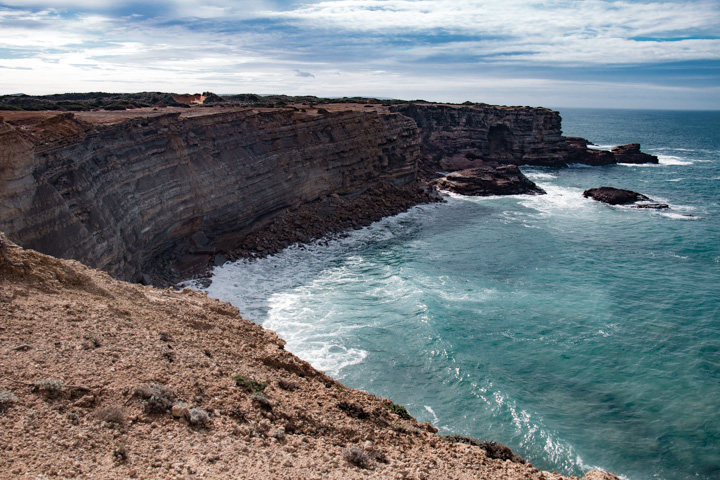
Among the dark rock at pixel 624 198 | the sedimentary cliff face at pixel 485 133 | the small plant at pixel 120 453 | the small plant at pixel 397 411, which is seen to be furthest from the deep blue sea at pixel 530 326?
the sedimentary cliff face at pixel 485 133

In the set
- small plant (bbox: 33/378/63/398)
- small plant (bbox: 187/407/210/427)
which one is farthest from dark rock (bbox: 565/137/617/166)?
small plant (bbox: 33/378/63/398)

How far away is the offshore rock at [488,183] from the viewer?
52.0 meters

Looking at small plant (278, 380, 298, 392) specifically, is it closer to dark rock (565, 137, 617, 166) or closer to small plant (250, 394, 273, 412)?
small plant (250, 394, 273, 412)

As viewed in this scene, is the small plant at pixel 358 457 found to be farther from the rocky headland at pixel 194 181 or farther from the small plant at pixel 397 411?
the rocky headland at pixel 194 181

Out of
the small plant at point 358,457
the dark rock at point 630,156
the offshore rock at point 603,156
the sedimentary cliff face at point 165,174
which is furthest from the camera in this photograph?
the dark rock at point 630,156

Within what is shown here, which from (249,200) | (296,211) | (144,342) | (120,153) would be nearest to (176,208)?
(120,153)

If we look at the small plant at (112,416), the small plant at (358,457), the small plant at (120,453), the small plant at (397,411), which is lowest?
Answer: the small plant at (397,411)

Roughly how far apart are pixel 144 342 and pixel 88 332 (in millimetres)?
1121

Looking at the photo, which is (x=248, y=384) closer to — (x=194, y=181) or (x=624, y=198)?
(x=194, y=181)

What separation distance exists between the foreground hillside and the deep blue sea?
17.5 ft

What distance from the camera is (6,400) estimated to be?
795 cm

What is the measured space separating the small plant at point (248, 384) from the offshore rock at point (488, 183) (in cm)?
4315

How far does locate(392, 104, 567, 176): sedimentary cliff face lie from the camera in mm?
66875

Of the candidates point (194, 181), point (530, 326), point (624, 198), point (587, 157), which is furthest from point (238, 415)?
point (587, 157)
